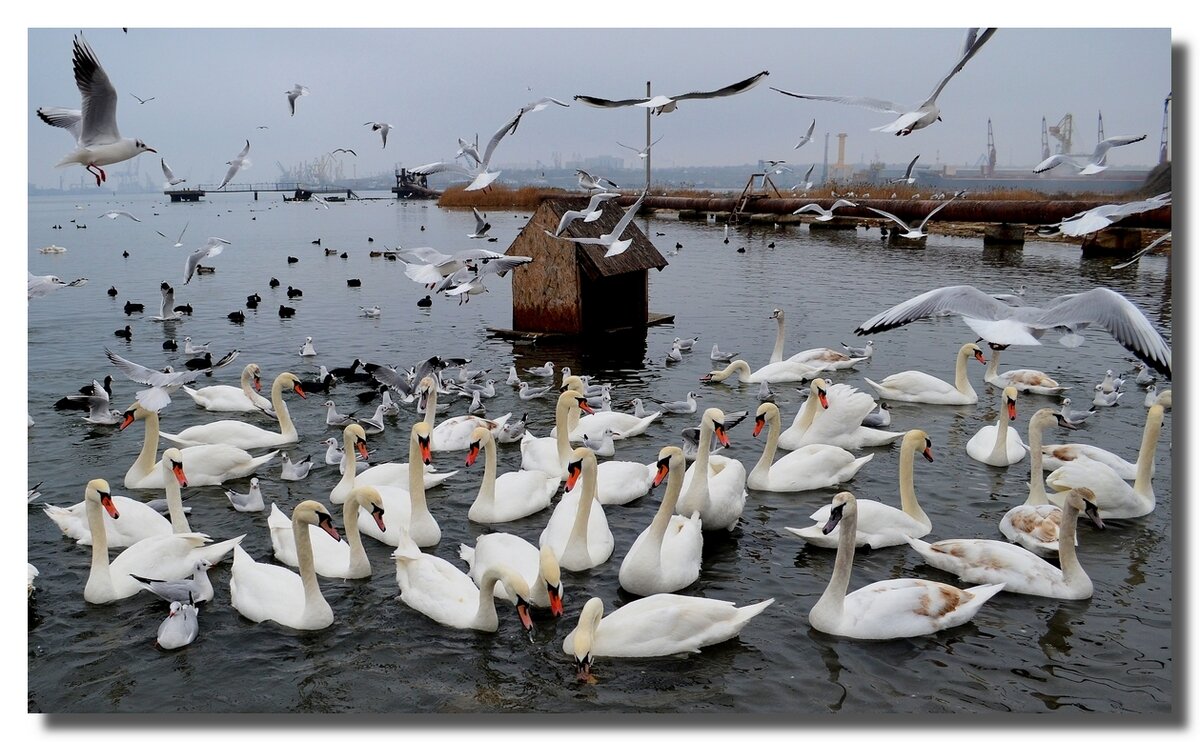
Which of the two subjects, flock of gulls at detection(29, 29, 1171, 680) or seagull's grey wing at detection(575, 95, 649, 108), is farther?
seagull's grey wing at detection(575, 95, 649, 108)

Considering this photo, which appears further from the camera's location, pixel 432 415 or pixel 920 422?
pixel 920 422

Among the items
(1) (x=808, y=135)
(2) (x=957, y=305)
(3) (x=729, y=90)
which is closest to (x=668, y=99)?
(3) (x=729, y=90)

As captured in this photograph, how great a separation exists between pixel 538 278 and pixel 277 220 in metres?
41.1

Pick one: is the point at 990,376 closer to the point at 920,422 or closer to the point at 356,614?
the point at 920,422

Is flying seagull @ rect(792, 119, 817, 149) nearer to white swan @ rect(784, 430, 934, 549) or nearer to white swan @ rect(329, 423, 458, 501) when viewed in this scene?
white swan @ rect(784, 430, 934, 549)

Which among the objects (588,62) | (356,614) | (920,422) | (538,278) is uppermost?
(588,62)

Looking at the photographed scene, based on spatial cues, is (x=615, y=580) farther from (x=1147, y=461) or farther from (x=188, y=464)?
(x=1147, y=461)

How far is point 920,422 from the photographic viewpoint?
38.3ft

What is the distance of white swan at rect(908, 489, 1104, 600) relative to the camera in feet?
22.5

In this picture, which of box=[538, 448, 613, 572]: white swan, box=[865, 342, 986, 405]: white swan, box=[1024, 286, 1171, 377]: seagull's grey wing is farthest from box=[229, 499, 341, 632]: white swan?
box=[865, 342, 986, 405]: white swan

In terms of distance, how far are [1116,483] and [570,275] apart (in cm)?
865

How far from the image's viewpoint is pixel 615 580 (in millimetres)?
7250

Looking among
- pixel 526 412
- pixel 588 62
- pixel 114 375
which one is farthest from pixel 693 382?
pixel 114 375

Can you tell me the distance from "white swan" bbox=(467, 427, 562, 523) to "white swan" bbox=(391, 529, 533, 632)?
1.38m
